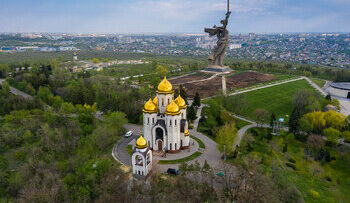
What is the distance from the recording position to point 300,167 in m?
28.1

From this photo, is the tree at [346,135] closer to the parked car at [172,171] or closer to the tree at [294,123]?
the tree at [294,123]

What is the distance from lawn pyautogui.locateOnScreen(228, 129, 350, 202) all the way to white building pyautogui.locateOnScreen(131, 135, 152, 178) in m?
10.5

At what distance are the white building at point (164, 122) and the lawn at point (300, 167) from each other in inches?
300

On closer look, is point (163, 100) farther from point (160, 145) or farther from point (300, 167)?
point (300, 167)

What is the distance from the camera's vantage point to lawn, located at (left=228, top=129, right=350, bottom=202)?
76.6 feet

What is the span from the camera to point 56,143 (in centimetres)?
3166

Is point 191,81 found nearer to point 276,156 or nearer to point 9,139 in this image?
point 276,156

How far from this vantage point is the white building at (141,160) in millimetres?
25094

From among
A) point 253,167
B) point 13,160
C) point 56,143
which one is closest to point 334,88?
point 253,167

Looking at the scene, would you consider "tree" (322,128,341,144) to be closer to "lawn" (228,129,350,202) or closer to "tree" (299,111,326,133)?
"lawn" (228,129,350,202)

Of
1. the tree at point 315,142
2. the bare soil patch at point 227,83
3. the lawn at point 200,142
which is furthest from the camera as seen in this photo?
the bare soil patch at point 227,83

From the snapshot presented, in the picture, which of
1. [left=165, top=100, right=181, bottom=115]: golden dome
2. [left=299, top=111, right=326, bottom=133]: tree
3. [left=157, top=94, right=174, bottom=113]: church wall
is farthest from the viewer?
[left=299, top=111, right=326, bottom=133]: tree

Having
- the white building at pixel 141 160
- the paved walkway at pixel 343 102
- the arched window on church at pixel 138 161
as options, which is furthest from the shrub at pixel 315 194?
the paved walkway at pixel 343 102

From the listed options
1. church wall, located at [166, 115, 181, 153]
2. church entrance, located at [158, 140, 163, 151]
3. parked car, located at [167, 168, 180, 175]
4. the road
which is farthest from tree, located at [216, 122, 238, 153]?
the road
